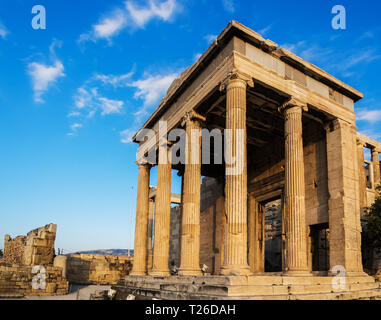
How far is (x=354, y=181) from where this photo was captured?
601 inches

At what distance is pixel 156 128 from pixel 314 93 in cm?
845

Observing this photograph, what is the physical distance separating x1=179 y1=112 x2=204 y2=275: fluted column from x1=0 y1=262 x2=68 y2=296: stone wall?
828cm

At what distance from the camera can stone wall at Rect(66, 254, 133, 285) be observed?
26.2 metres

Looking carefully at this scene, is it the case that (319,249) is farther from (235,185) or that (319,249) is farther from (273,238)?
(235,185)

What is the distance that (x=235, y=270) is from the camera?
424 inches

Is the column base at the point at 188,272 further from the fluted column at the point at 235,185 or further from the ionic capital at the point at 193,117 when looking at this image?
the ionic capital at the point at 193,117

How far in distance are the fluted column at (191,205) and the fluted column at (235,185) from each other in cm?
258

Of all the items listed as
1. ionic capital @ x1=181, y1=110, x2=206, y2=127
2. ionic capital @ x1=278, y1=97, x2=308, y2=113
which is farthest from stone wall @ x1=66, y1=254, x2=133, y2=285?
ionic capital @ x1=278, y1=97, x2=308, y2=113

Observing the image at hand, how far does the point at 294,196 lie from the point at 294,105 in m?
3.52

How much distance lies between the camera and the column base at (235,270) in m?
10.6

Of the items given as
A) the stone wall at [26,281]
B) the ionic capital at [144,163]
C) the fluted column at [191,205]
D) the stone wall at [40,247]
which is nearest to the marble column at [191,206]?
the fluted column at [191,205]

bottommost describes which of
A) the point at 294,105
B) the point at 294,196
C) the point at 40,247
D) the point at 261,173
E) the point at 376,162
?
the point at 40,247

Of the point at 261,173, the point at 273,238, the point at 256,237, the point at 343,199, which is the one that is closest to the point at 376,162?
the point at 261,173
